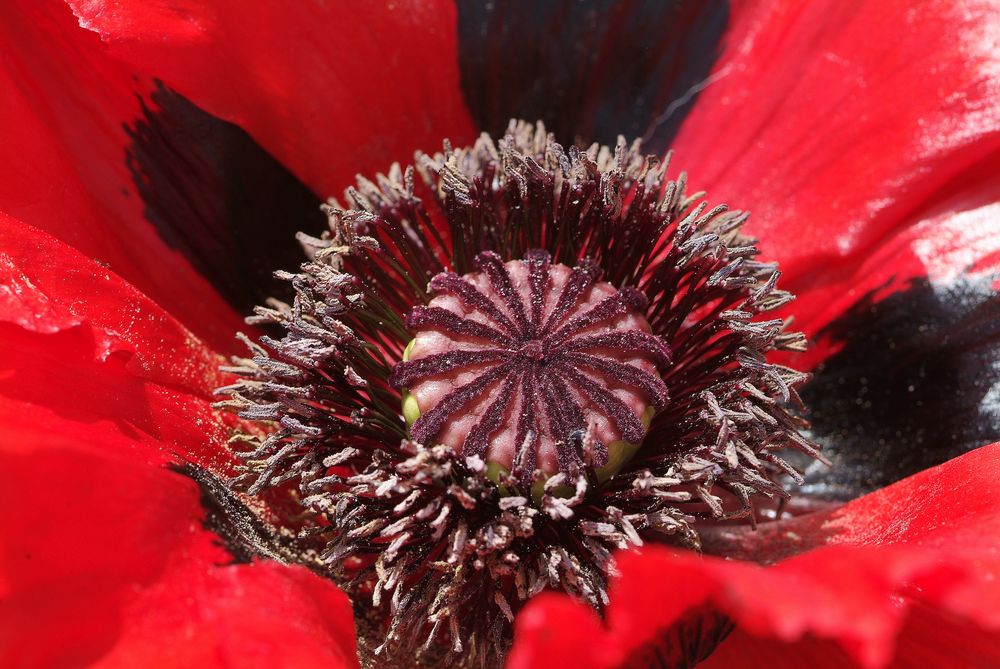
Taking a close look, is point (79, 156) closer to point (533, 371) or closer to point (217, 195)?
point (217, 195)

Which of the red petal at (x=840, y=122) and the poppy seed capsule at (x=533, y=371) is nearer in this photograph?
the poppy seed capsule at (x=533, y=371)

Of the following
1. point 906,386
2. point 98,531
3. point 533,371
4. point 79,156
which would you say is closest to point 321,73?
point 79,156

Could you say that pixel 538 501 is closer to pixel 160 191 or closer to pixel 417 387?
pixel 417 387

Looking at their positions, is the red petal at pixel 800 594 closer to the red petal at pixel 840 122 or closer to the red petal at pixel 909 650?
the red petal at pixel 909 650

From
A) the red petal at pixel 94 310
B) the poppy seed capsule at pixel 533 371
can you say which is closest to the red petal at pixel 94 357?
the red petal at pixel 94 310

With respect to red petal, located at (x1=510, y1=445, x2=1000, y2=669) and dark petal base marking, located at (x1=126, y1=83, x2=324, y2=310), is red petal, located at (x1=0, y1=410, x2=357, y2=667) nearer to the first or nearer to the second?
red petal, located at (x1=510, y1=445, x2=1000, y2=669)

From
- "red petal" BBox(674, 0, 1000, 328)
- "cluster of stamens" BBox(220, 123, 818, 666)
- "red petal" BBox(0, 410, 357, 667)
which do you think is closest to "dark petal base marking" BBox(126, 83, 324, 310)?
"cluster of stamens" BBox(220, 123, 818, 666)

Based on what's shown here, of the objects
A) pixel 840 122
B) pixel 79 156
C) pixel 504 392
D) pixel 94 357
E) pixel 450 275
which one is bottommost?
pixel 94 357
